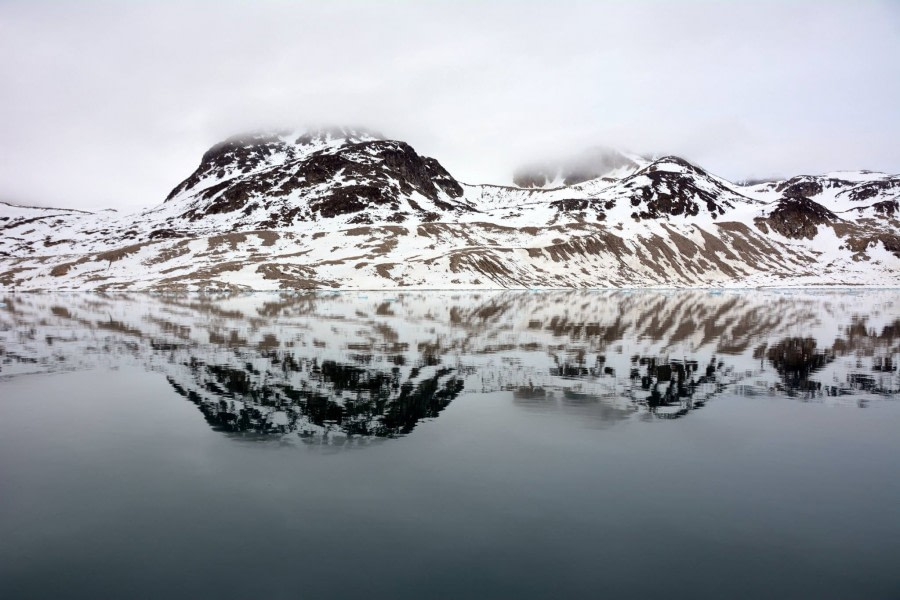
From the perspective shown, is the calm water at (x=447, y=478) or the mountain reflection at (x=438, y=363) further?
the mountain reflection at (x=438, y=363)

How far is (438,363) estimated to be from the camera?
29844mm

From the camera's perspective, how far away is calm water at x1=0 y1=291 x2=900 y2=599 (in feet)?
30.6

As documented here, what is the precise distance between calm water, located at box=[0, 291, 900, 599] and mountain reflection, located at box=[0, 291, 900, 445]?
0.22 metres

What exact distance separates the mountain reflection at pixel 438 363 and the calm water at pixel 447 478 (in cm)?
22

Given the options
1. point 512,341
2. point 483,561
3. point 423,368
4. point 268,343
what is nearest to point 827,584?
point 483,561

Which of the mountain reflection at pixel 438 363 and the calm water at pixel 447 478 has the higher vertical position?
the mountain reflection at pixel 438 363

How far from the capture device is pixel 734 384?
24750 mm

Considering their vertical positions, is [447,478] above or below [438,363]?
below

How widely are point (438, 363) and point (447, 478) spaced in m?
16.5

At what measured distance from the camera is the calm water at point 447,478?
931 cm

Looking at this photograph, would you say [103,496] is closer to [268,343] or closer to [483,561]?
[483,561]

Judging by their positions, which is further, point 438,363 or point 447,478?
point 438,363

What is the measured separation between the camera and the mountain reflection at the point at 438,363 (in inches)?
795

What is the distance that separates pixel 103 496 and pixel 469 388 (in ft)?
45.7
